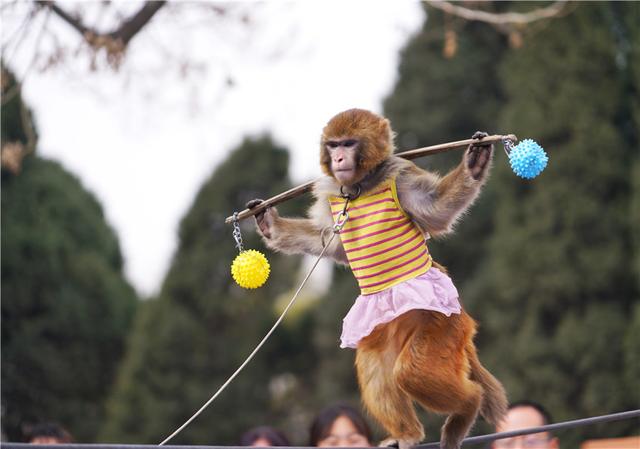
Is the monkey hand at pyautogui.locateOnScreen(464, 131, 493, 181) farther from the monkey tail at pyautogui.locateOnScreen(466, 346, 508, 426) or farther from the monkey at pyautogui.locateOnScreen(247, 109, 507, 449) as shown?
the monkey tail at pyautogui.locateOnScreen(466, 346, 508, 426)

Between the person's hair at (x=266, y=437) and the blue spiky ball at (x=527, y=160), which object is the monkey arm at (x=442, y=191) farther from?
the person's hair at (x=266, y=437)

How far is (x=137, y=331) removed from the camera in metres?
11.9

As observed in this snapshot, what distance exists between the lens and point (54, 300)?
11531 millimetres

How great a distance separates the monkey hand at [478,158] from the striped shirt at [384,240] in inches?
11.1

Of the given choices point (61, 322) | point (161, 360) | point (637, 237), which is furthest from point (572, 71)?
point (61, 322)

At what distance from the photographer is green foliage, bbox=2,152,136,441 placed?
11.2 meters

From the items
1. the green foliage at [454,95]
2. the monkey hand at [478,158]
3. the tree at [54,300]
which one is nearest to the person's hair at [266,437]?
the monkey hand at [478,158]

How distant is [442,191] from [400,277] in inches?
13.3

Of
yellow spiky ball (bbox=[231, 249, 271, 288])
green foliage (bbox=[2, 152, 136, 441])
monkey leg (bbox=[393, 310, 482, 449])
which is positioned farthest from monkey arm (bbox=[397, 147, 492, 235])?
green foliage (bbox=[2, 152, 136, 441])

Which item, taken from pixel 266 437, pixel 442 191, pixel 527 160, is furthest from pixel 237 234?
pixel 266 437

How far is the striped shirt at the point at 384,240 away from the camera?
11.3 ft

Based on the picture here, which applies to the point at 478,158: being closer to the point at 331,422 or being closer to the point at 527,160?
the point at 527,160

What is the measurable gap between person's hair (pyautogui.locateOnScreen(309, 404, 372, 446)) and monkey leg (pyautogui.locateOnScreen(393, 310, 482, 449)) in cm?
148

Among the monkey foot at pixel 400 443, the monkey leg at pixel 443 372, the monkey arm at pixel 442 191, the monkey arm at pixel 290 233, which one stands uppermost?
the monkey arm at pixel 442 191
